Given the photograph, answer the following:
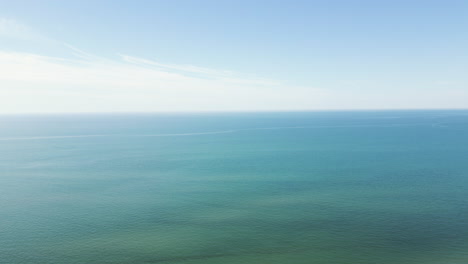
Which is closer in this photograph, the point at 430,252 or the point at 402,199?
the point at 430,252

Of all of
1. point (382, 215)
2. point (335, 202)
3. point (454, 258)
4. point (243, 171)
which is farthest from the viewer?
point (243, 171)

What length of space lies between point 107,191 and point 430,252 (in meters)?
49.8

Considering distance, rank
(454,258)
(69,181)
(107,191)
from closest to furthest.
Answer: (454,258)
(107,191)
(69,181)

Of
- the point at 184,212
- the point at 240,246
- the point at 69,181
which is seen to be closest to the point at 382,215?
the point at 240,246

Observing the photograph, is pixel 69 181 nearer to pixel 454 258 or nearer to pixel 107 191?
pixel 107 191

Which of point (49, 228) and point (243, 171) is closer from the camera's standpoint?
point (49, 228)

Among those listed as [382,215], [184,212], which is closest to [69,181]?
[184,212]

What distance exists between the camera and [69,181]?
61.2 metres

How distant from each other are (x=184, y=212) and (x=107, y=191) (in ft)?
63.6

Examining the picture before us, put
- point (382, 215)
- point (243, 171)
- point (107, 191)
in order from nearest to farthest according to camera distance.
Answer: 1. point (382, 215)
2. point (107, 191)
3. point (243, 171)

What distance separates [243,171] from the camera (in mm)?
68750

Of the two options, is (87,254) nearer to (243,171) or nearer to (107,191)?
(107,191)

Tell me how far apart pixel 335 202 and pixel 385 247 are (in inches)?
552

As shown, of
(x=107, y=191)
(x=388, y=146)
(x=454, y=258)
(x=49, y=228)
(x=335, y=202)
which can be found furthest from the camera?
(x=388, y=146)
